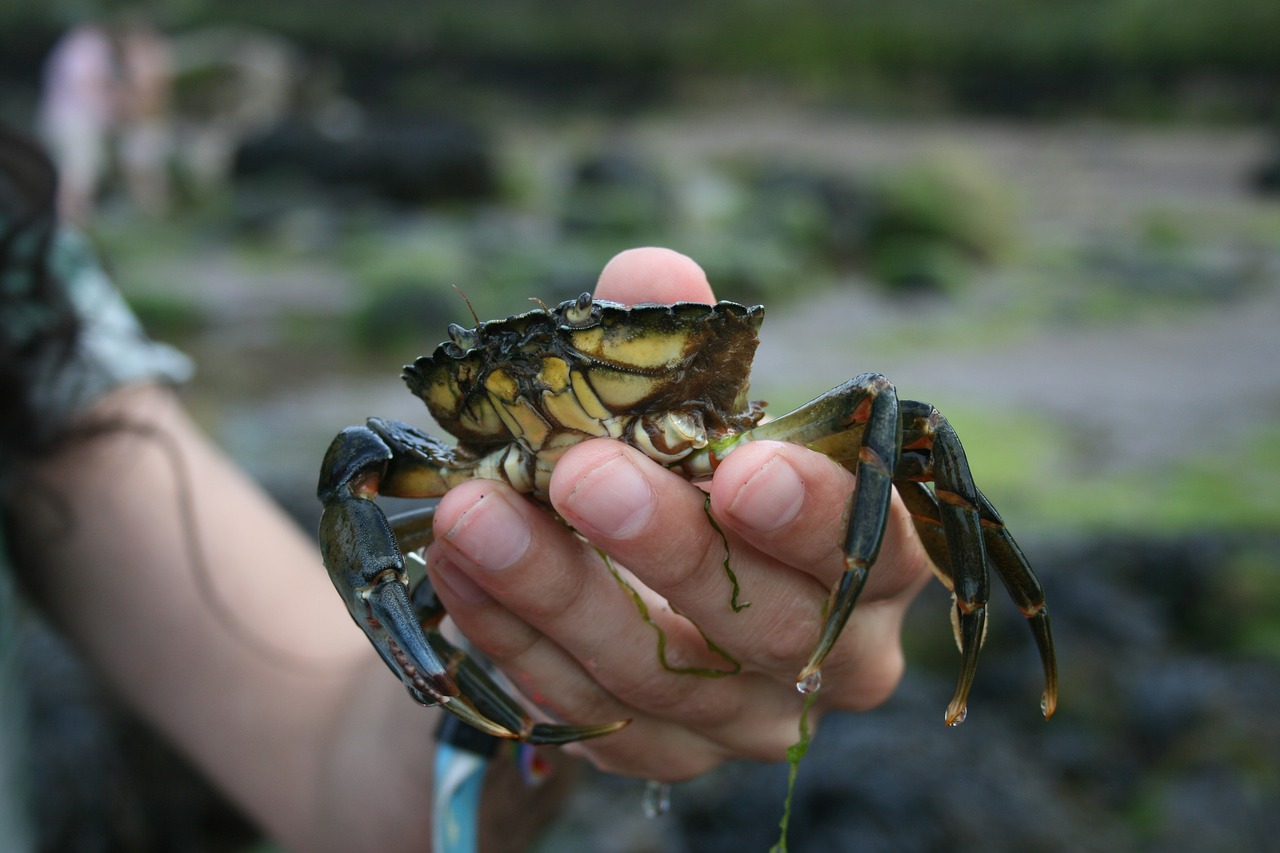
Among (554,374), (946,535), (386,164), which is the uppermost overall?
(554,374)

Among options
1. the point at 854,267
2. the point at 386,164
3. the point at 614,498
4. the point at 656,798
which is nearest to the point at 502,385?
→ the point at 614,498

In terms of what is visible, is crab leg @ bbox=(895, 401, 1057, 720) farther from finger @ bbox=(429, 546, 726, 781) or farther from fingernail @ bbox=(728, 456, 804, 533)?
finger @ bbox=(429, 546, 726, 781)

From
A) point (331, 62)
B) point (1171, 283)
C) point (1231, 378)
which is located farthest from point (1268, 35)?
point (331, 62)

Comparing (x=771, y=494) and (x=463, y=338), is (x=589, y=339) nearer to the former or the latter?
(x=463, y=338)

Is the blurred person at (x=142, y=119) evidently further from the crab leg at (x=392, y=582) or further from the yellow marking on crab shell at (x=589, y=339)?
the yellow marking on crab shell at (x=589, y=339)

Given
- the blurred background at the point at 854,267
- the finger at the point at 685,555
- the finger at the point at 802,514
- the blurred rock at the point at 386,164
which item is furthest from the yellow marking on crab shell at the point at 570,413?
the blurred rock at the point at 386,164

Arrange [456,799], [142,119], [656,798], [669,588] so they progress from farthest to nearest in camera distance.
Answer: [142,119], [656,798], [456,799], [669,588]

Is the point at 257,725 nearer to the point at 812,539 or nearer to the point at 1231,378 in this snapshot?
the point at 812,539

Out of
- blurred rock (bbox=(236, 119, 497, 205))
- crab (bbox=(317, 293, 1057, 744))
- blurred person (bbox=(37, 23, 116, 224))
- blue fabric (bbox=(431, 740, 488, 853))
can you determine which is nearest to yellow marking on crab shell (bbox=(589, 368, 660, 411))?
crab (bbox=(317, 293, 1057, 744))
